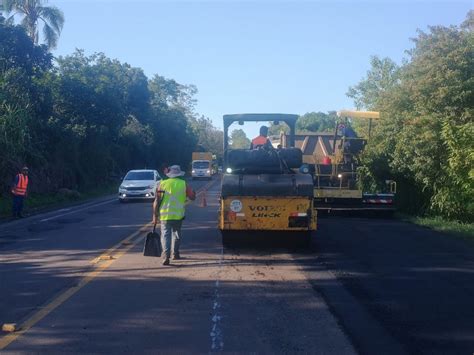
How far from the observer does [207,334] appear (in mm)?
6734

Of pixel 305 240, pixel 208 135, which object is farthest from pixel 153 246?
pixel 208 135

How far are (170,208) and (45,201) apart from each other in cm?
2112

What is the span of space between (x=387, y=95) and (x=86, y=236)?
13.3m

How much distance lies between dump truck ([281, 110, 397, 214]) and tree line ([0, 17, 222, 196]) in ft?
38.9

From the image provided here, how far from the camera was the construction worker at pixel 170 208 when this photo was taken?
1109cm

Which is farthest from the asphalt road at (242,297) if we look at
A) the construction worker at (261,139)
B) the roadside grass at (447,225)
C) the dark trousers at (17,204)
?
the dark trousers at (17,204)

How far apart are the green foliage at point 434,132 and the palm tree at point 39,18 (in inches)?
968

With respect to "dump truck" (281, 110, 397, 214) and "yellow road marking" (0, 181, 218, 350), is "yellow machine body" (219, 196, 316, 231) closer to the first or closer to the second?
"yellow road marking" (0, 181, 218, 350)

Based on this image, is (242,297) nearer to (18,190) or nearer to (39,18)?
(18,190)

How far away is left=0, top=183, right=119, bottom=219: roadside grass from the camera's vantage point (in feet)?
84.1

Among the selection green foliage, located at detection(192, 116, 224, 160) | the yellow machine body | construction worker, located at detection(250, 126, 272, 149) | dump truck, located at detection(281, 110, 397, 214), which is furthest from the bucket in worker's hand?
green foliage, located at detection(192, 116, 224, 160)

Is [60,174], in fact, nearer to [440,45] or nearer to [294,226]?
[440,45]

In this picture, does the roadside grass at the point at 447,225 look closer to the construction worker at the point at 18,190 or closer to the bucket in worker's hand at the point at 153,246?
the bucket in worker's hand at the point at 153,246

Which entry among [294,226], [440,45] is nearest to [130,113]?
[440,45]
